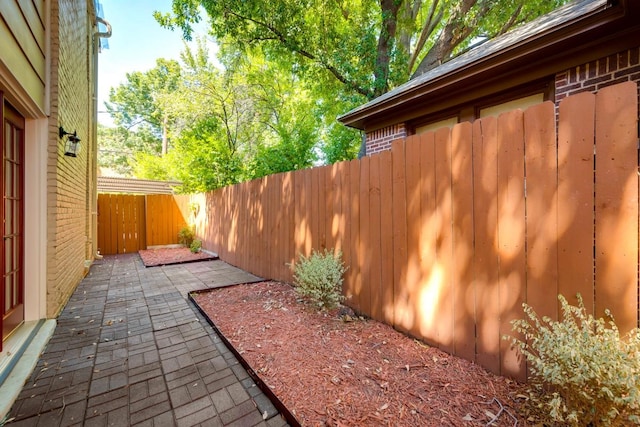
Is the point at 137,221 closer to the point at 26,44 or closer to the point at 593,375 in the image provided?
the point at 26,44

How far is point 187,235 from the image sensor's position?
9.11 metres

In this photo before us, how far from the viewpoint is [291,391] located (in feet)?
6.18

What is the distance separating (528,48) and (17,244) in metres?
5.79

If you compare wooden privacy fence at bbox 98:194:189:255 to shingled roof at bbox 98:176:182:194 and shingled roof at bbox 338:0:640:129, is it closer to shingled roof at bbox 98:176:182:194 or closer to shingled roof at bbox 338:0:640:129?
shingled roof at bbox 98:176:182:194

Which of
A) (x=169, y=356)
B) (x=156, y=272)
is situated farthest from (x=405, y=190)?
(x=156, y=272)

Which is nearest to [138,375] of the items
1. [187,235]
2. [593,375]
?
[593,375]

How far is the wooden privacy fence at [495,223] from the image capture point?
1.51 metres

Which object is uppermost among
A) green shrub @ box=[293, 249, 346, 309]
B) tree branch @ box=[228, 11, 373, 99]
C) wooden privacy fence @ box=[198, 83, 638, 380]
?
tree branch @ box=[228, 11, 373, 99]

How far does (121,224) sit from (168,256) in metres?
2.56

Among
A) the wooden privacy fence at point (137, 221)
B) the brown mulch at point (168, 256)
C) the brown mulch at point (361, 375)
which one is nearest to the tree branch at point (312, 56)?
the wooden privacy fence at point (137, 221)

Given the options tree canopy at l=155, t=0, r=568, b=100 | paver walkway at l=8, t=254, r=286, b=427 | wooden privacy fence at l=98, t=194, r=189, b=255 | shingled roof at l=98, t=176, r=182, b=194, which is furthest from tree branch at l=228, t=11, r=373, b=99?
shingled roof at l=98, t=176, r=182, b=194

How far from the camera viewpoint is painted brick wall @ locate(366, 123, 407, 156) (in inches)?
182

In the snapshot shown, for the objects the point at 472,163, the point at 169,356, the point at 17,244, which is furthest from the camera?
the point at 17,244

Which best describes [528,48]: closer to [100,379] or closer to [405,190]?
[405,190]
